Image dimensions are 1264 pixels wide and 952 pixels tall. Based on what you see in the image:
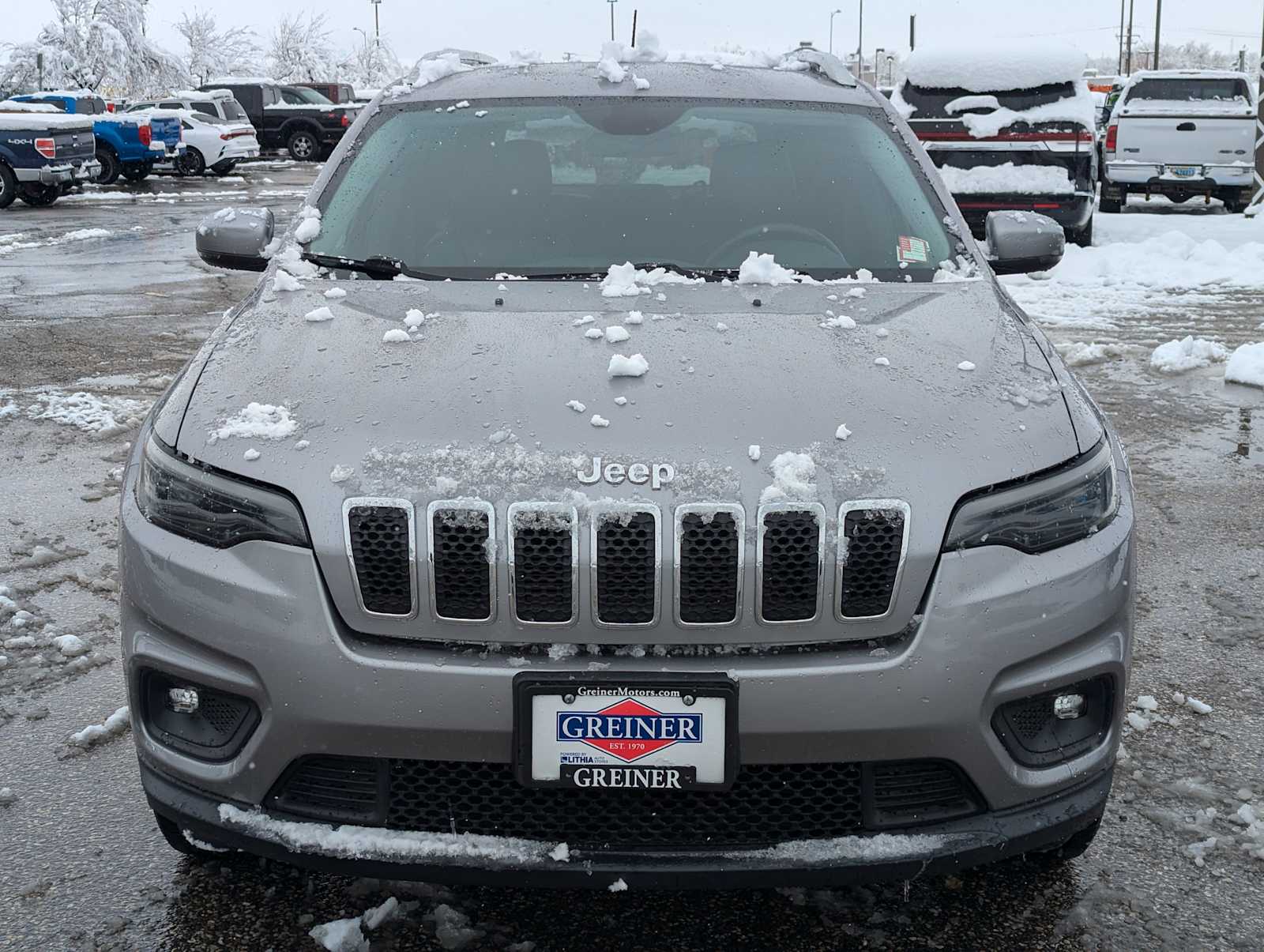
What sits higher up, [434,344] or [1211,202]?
[434,344]

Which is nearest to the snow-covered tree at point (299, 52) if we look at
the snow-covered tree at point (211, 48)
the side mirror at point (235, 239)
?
the snow-covered tree at point (211, 48)

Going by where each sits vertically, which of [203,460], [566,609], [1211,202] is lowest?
[1211,202]

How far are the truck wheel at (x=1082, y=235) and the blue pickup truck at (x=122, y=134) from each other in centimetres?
1743

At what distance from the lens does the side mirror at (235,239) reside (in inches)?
143

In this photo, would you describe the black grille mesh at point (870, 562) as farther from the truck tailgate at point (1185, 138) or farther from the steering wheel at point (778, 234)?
the truck tailgate at point (1185, 138)

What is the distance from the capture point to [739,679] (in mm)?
2137

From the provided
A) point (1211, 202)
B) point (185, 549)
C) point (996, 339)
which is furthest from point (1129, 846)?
point (1211, 202)

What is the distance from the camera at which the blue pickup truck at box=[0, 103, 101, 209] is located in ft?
63.5

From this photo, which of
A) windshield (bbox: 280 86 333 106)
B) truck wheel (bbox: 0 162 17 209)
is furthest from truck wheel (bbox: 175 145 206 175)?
windshield (bbox: 280 86 333 106)

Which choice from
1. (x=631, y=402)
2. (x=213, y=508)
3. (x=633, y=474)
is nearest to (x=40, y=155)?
(x=213, y=508)

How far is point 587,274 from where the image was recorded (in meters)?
3.24

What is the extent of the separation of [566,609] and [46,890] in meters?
1.31

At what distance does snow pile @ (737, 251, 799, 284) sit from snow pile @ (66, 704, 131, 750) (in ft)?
5.98

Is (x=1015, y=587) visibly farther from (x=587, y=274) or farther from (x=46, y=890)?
(x=46, y=890)
